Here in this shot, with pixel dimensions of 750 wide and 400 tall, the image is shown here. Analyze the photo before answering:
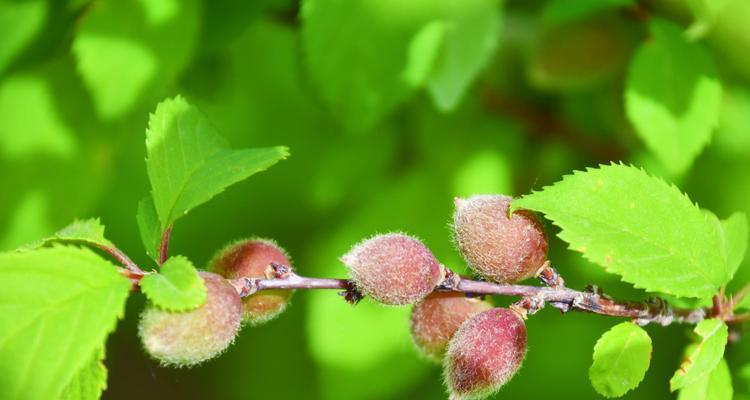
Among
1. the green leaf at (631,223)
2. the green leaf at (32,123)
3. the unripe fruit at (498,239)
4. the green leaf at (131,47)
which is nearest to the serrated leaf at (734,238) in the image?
the green leaf at (631,223)

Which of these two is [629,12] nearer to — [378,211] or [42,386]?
[378,211]

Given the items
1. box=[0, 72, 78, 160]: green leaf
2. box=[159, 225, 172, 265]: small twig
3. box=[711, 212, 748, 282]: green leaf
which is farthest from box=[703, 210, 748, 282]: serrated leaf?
box=[0, 72, 78, 160]: green leaf

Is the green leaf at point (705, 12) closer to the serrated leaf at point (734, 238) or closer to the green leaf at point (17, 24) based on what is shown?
the serrated leaf at point (734, 238)

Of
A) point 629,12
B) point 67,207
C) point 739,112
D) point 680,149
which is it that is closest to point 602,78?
point 629,12

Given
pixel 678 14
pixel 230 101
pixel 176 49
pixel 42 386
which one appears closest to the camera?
pixel 42 386

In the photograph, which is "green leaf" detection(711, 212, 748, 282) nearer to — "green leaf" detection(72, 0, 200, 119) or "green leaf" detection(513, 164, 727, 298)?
"green leaf" detection(513, 164, 727, 298)

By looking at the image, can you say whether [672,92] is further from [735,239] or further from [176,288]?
[176,288]

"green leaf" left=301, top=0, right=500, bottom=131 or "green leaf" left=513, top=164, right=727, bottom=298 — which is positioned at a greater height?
"green leaf" left=301, top=0, right=500, bottom=131
